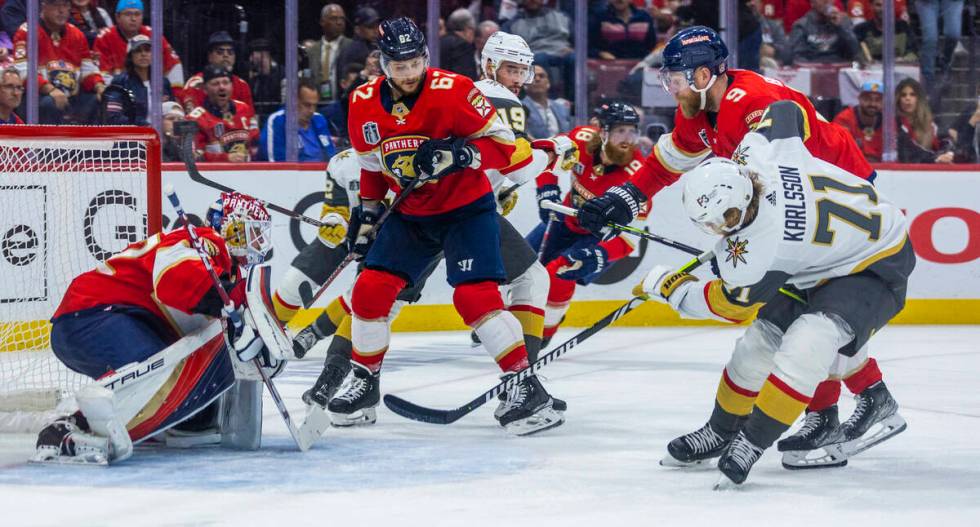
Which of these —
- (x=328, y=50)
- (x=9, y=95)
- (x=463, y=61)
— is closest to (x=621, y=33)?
(x=463, y=61)

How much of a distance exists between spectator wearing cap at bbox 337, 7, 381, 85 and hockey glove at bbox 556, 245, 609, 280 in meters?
1.84

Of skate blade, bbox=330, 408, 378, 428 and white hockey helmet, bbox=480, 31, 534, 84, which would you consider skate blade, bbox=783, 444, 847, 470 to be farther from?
white hockey helmet, bbox=480, 31, 534, 84

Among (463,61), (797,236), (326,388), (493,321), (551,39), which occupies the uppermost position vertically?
(551,39)

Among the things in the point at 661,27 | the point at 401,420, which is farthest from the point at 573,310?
the point at 401,420

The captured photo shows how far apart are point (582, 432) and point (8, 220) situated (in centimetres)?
174

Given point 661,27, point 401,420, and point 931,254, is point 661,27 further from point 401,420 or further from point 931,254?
point 401,420

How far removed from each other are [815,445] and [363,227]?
1.38 m

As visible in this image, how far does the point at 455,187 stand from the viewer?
153 inches

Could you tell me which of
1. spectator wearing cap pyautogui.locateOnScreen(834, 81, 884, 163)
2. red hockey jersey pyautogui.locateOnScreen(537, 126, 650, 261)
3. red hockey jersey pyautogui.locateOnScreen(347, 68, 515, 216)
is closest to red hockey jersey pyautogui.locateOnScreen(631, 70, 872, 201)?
red hockey jersey pyautogui.locateOnScreen(347, 68, 515, 216)

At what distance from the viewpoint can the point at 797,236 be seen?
300cm

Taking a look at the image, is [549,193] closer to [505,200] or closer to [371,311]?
[505,200]

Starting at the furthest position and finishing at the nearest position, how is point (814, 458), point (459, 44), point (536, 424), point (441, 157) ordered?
point (459, 44)
point (536, 424)
point (441, 157)
point (814, 458)

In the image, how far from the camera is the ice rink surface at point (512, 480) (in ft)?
9.40

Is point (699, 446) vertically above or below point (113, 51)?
below
